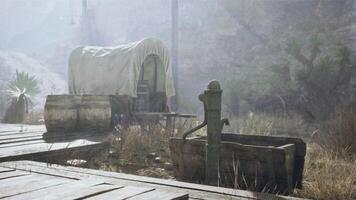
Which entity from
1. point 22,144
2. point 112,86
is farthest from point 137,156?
point 112,86

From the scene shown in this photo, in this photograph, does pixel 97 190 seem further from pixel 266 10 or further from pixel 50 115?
pixel 266 10

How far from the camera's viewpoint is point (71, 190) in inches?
106

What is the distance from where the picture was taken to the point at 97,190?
107 inches

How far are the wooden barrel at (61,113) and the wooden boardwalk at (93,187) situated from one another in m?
3.69

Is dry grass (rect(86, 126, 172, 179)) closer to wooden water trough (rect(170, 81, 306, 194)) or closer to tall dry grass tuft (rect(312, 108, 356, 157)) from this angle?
wooden water trough (rect(170, 81, 306, 194))

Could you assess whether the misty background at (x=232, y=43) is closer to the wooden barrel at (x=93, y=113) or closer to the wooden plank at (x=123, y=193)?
the wooden barrel at (x=93, y=113)

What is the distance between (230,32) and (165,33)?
7.75 meters

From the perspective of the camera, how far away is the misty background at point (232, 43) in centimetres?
1990

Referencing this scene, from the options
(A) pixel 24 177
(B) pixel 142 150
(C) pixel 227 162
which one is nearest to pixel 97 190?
(A) pixel 24 177

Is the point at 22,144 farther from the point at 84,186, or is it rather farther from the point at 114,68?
the point at 114,68

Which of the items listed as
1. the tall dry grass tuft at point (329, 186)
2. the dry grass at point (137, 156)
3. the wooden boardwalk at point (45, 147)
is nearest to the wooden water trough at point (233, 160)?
the tall dry grass tuft at point (329, 186)

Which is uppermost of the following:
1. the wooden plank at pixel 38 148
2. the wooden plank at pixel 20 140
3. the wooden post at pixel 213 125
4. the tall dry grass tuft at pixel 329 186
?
the wooden post at pixel 213 125

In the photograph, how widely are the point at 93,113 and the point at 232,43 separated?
22776 mm

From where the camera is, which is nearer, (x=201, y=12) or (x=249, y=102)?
(x=249, y=102)
